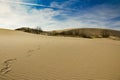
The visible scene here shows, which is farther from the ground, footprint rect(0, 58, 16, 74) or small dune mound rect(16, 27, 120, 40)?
small dune mound rect(16, 27, 120, 40)

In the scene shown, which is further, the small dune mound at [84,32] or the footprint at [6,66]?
the small dune mound at [84,32]

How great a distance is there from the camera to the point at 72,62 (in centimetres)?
559

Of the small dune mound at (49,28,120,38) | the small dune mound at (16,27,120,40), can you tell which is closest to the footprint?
the small dune mound at (16,27,120,40)

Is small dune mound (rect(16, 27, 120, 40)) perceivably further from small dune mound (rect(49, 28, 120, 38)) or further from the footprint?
the footprint

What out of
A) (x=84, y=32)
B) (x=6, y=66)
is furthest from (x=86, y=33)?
(x=6, y=66)

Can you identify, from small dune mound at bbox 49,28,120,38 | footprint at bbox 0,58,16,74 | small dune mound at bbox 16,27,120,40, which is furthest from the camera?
small dune mound at bbox 49,28,120,38

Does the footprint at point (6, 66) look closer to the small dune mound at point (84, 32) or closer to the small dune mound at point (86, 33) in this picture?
the small dune mound at point (84, 32)

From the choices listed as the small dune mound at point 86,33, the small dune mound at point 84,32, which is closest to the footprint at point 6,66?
the small dune mound at point 84,32

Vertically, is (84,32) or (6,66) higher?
(84,32)

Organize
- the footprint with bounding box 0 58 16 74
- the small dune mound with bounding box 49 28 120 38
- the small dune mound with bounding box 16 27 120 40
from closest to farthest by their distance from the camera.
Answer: the footprint with bounding box 0 58 16 74 → the small dune mound with bounding box 16 27 120 40 → the small dune mound with bounding box 49 28 120 38

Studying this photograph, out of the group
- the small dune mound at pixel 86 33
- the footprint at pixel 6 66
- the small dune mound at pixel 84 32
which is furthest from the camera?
the small dune mound at pixel 86 33

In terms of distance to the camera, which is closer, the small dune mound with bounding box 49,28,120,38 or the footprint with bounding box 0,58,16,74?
the footprint with bounding box 0,58,16,74

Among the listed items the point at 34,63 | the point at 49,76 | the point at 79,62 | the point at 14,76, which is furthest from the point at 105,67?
the point at 14,76

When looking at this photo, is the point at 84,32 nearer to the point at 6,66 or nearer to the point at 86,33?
the point at 86,33
